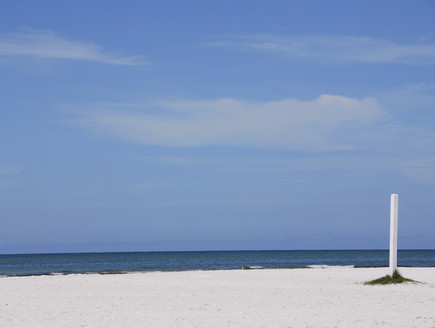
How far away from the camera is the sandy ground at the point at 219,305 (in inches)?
490

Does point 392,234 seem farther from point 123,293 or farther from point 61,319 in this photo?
point 61,319

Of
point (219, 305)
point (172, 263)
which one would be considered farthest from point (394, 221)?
point (172, 263)

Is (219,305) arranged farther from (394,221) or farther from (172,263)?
(172,263)

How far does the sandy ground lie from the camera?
40.8 ft

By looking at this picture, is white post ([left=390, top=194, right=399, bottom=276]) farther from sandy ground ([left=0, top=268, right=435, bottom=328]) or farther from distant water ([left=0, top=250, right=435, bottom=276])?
distant water ([left=0, top=250, right=435, bottom=276])

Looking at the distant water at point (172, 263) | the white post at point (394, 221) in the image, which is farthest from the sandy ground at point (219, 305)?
the distant water at point (172, 263)

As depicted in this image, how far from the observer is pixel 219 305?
1540 centimetres

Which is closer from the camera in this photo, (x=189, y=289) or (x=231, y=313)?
(x=231, y=313)

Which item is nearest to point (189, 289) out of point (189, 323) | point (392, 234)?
point (392, 234)

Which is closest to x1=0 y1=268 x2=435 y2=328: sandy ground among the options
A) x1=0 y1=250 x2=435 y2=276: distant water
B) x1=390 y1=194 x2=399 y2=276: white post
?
x1=390 y1=194 x2=399 y2=276: white post

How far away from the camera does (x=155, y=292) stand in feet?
63.5

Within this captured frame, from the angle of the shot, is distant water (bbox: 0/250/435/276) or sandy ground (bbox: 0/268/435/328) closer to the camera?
sandy ground (bbox: 0/268/435/328)

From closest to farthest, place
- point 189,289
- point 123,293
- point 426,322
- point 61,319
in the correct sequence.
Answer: point 426,322, point 61,319, point 123,293, point 189,289

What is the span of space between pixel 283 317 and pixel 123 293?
7.28 m
